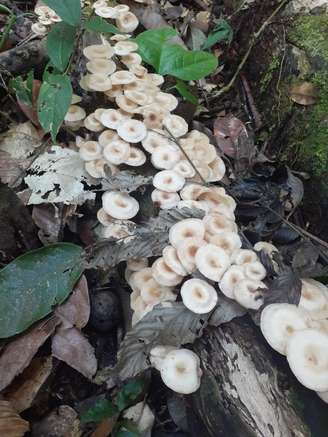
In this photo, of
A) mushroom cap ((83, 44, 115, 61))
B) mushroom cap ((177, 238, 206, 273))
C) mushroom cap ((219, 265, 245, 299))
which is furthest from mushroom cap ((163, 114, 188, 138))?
mushroom cap ((219, 265, 245, 299))

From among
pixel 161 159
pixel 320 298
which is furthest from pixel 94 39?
pixel 320 298

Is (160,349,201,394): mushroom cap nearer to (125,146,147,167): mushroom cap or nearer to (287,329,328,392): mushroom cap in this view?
(287,329,328,392): mushroom cap

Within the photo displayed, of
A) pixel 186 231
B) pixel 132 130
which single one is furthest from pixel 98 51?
pixel 186 231

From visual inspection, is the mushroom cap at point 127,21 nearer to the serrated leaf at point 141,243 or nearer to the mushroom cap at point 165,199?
the mushroom cap at point 165,199

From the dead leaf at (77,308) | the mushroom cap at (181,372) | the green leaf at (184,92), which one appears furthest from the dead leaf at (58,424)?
the green leaf at (184,92)

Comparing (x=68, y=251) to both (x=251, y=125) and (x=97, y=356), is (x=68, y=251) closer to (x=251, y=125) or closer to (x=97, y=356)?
(x=97, y=356)

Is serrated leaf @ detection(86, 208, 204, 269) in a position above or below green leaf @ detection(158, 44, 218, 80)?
below

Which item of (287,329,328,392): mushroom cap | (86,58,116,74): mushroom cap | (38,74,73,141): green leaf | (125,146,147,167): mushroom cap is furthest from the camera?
(86,58,116,74): mushroom cap
